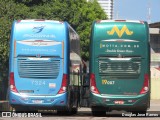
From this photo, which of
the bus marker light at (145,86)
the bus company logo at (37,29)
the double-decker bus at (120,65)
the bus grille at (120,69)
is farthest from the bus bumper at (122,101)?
the bus company logo at (37,29)

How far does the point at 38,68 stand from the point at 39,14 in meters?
20.3

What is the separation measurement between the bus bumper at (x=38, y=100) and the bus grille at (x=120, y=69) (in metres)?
1.85

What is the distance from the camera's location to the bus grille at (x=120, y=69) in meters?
19.4

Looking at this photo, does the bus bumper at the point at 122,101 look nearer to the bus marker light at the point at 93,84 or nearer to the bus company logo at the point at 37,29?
the bus marker light at the point at 93,84

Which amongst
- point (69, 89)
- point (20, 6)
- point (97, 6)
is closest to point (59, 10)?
point (20, 6)

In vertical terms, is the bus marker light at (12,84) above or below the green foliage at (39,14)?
below

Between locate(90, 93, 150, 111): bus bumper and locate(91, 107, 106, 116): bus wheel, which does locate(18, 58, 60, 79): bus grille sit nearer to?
locate(90, 93, 150, 111): bus bumper

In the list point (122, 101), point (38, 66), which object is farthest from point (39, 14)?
point (122, 101)

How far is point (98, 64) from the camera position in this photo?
19422 mm

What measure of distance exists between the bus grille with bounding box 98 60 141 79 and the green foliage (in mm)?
11568

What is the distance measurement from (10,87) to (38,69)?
127 centimetres

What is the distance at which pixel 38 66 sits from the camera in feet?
63.1

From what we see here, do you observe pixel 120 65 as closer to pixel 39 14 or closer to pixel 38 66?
pixel 38 66

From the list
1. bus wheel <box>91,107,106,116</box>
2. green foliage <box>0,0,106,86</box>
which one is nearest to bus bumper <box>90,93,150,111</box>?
bus wheel <box>91,107,106,116</box>
